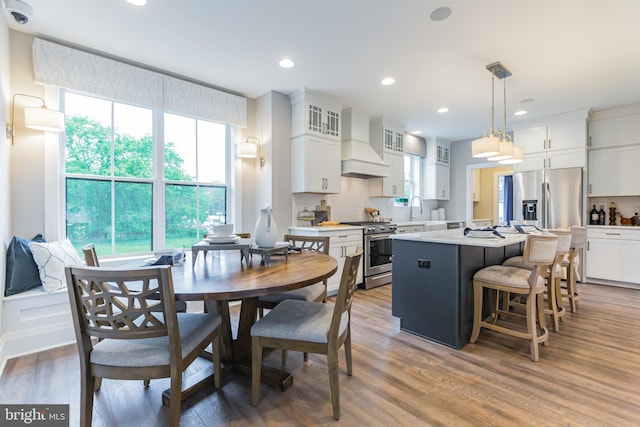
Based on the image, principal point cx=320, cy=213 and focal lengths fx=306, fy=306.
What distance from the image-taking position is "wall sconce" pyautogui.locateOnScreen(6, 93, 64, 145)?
2465 mm

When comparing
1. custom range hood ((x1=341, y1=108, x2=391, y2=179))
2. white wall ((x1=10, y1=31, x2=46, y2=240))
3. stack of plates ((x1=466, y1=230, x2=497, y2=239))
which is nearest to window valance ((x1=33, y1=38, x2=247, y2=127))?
white wall ((x1=10, y1=31, x2=46, y2=240))

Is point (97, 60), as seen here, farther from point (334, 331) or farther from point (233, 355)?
point (334, 331)

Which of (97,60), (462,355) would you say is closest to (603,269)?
(462,355)

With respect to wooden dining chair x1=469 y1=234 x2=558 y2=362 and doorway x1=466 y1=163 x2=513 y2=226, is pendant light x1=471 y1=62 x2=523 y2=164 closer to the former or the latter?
wooden dining chair x1=469 y1=234 x2=558 y2=362

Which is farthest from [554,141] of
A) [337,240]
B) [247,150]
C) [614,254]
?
[247,150]

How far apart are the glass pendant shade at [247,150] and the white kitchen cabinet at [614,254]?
16.6 ft

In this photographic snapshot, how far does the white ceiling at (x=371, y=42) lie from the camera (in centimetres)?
230

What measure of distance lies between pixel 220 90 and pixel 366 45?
1968 millimetres

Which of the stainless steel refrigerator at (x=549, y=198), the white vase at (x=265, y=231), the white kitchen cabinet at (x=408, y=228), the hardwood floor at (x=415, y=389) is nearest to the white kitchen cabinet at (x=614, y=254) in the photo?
the stainless steel refrigerator at (x=549, y=198)

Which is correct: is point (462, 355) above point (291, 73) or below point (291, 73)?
below

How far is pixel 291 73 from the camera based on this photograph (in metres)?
3.43

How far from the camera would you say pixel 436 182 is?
6.36 metres

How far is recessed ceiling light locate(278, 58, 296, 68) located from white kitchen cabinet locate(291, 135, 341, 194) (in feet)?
3.11

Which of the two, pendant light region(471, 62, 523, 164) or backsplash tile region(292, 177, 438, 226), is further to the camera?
backsplash tile region(292, 177, 438, 226)
